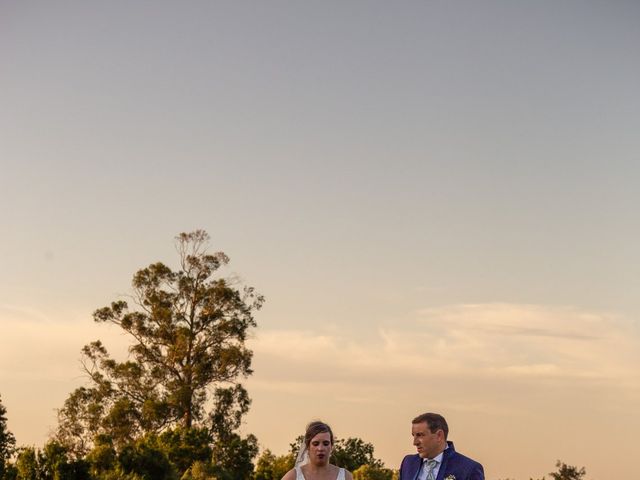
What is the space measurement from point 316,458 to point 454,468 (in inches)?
83.9

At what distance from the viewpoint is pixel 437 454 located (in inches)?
369

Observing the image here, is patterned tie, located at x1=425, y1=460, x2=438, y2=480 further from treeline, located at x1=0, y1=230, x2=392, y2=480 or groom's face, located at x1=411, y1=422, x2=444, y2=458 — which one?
treeline, located at x1=0, y1=230, x2=392, y2=480

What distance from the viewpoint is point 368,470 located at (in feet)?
163

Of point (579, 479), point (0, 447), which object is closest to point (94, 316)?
point (0, 447)

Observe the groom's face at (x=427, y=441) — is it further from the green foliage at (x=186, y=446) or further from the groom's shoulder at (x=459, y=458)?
the green foliage at (x=186, y=446)

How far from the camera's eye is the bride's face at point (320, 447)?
1084 cm

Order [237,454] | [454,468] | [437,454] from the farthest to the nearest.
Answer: [237,454] < [437,454] < [454,468]

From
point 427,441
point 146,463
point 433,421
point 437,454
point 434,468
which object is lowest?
point 146,463

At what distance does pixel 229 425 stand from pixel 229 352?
386 centimetres

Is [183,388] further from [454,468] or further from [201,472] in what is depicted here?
[454,468]

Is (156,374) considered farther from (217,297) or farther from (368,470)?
(368,470)

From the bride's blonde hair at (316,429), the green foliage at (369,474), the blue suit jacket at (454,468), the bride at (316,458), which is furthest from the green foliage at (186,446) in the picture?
the blue suit jacket at (454,468)

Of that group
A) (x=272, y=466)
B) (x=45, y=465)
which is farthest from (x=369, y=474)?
(x=45, y=465)

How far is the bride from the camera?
10844 millimetres
